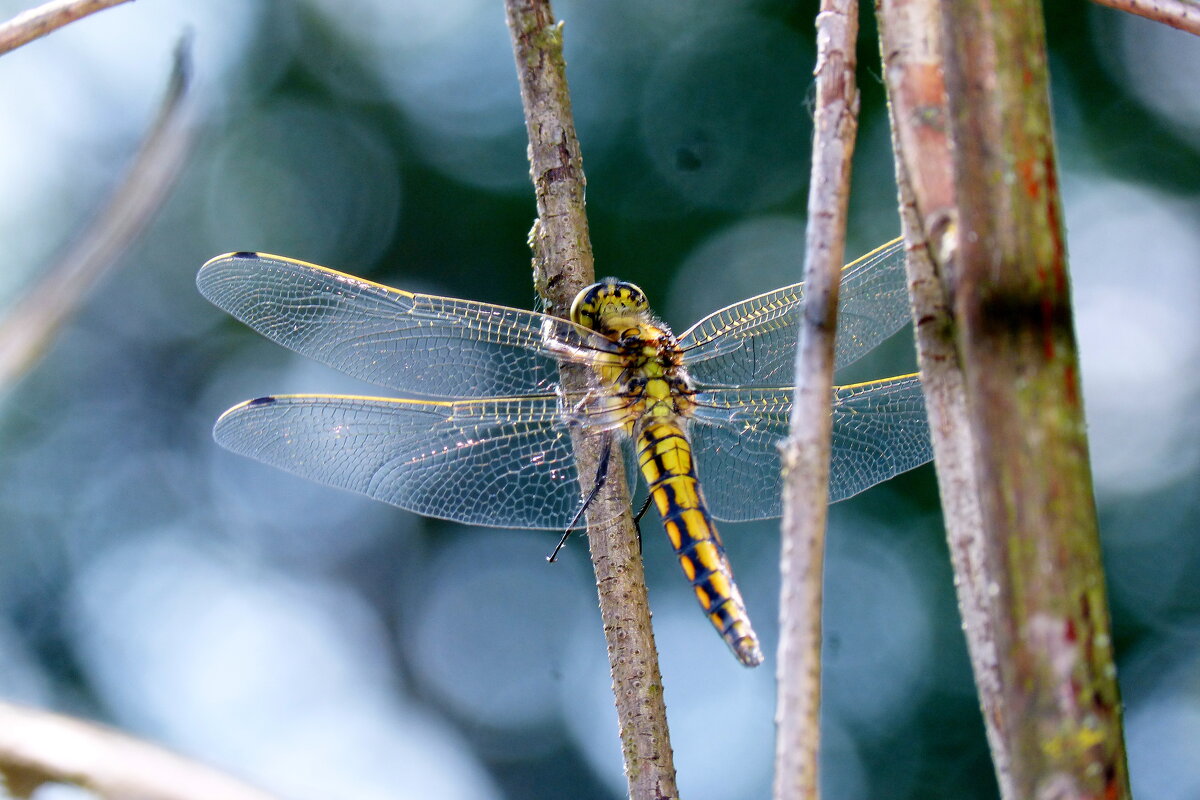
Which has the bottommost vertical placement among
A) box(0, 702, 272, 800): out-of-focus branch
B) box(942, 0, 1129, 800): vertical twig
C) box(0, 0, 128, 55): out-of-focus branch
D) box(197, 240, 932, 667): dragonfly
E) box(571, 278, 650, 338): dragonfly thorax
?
box(0, 702, 272, 800): out-of-focus branch

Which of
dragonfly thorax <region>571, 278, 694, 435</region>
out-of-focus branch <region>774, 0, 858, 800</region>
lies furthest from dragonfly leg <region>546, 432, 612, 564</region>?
out-of-focus branch <region>774, 0, 858, 800</region>

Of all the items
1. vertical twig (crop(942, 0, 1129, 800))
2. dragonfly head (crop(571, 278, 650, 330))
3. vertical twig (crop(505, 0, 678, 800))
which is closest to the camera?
vertical twig (crop(942, 0, 1129, 800))

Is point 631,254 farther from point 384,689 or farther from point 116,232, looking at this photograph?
point 116,232

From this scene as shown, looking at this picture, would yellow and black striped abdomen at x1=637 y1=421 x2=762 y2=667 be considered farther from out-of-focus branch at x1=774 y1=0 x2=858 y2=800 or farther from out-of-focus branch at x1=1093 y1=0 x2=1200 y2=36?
out-of-focus branch at x1=1093 y1=0 x2=1200 y2=36

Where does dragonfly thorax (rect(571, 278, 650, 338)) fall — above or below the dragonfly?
above

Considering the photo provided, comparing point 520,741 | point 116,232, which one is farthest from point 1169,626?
point 116,232
